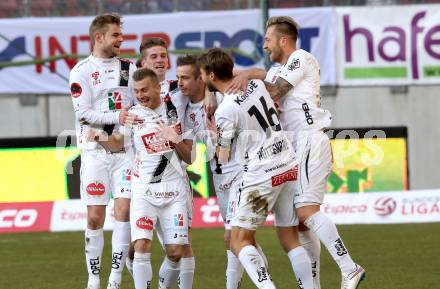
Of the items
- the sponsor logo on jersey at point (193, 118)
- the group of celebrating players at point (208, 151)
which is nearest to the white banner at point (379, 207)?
A: the group of celebrating players at point (208, 151)

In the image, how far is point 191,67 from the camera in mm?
10703

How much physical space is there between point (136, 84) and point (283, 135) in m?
1.48

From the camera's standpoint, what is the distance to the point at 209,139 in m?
10.8

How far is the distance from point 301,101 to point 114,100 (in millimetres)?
2056

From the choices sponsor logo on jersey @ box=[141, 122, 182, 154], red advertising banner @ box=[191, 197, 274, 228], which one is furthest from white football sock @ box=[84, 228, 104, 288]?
red advertising banner @ box=[191, 197, 274, 228]

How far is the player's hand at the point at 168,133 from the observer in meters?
10.3

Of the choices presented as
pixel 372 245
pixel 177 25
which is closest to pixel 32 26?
pixel 177 25

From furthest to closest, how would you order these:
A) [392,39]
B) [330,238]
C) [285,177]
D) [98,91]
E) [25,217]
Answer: [392,39] → [25,217] → [98,91] → [330,238] → [285,177]

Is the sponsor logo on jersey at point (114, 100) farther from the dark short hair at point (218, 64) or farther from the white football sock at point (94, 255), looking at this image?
the dark short hair at point (218, 64)

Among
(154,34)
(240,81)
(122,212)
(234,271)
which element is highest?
(154,34)

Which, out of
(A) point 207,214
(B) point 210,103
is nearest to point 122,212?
(B) point 210,103

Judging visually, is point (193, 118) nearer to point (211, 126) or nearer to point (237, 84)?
point (211, 126)

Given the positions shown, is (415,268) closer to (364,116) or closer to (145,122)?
(145,122)

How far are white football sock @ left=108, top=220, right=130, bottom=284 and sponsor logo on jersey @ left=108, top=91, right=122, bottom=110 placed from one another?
1151 mm
